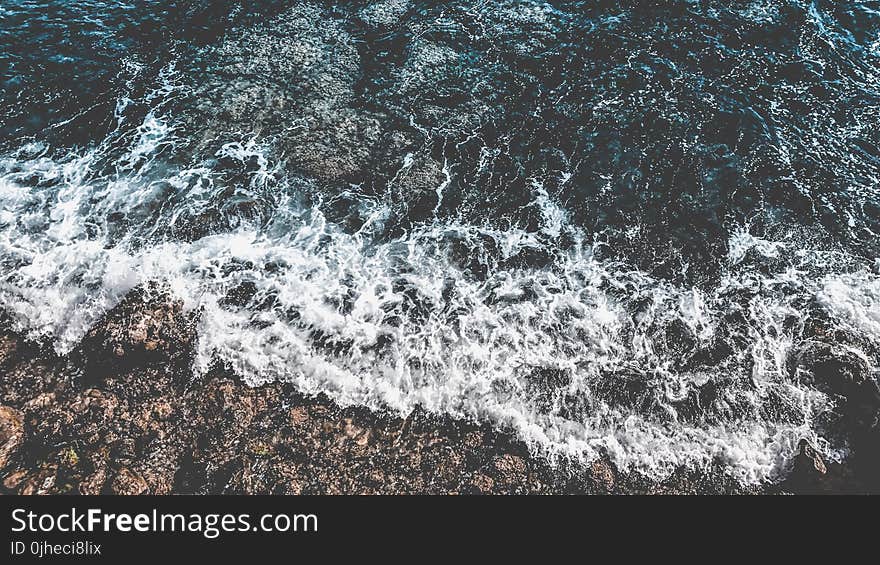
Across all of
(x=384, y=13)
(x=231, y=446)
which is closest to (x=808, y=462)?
(x=231, y=446)

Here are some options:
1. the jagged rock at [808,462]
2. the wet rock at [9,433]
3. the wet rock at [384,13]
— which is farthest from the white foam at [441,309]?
the wet rock at [384,13]

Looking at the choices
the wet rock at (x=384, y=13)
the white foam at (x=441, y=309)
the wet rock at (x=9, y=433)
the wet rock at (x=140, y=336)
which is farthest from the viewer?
the wet rock at (x=384, y=13)

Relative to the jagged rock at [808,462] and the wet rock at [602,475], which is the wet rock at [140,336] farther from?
the jagged rock at [808,462]

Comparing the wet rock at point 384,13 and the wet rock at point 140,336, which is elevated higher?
the wet rock at point 384,13

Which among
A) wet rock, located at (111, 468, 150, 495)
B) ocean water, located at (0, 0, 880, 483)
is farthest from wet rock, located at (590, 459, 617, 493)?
wet rock, located at (111, 468, 150, 495)

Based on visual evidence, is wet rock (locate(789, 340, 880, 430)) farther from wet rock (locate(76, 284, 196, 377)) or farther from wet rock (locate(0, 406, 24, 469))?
wet rock (locate(0, 406, 24, 469))

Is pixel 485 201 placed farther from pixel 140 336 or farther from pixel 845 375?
pixel 845 375
